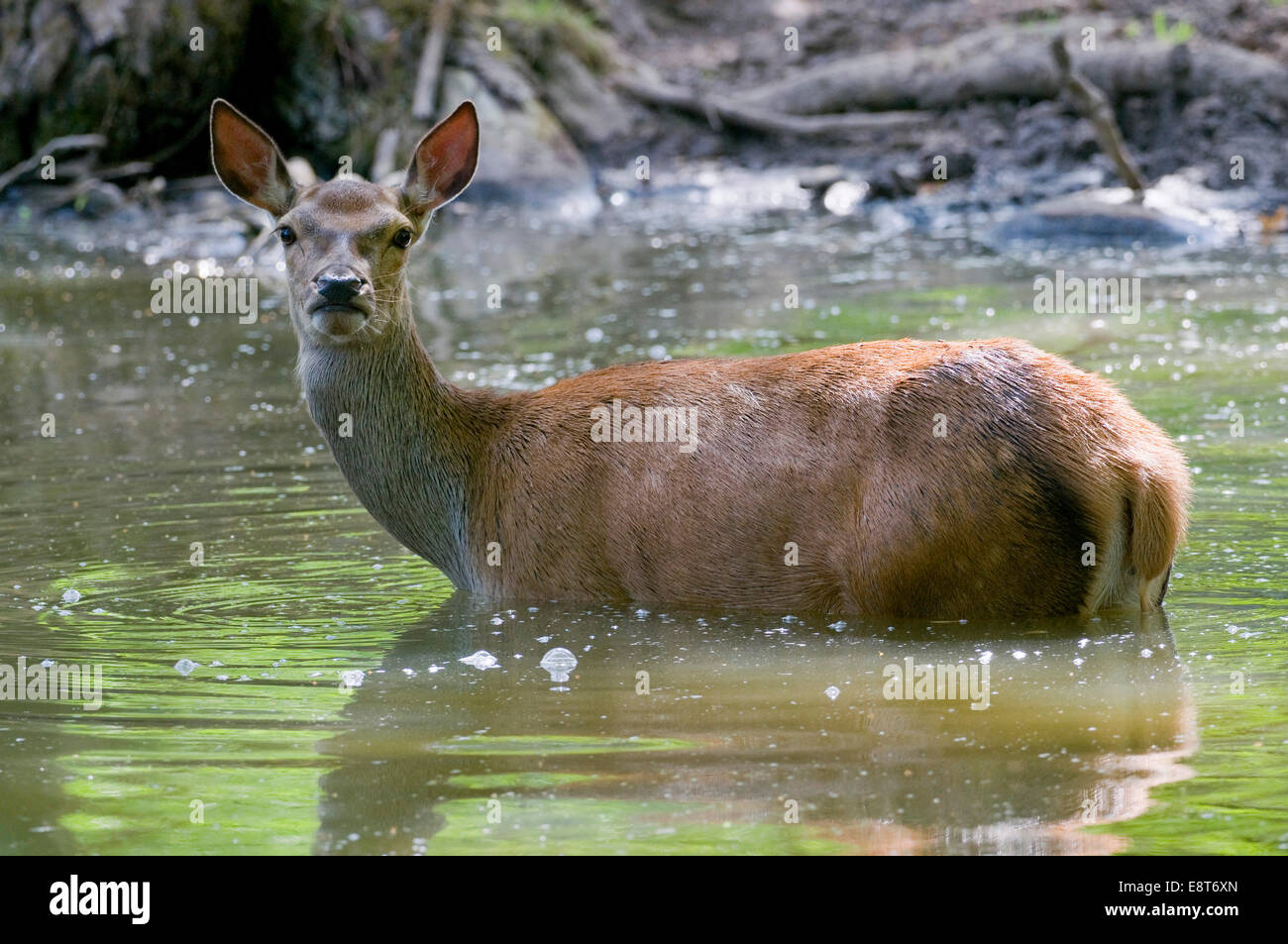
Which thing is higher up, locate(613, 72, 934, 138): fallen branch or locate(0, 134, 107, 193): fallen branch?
locate(613, 72, 934, 138): fallen branch

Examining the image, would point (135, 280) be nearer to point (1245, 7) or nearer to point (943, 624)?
point (943, 624)

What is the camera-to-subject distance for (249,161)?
6.66m

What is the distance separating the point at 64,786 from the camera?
15.1ft

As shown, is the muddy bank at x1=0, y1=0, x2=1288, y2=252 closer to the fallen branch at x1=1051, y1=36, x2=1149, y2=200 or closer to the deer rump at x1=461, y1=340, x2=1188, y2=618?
the fallen branch at x1=1051, y1=36, x2=1149, y2=200

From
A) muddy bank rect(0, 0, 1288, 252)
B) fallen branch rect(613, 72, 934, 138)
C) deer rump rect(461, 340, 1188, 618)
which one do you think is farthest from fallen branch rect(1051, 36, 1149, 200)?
deer rump rect(461, 340, 1188, 618)

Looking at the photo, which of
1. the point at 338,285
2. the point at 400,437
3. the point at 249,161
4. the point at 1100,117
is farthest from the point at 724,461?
the point at 1100,117

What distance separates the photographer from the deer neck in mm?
6438

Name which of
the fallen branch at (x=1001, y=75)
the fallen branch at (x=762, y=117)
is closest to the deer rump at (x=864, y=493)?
the fallen branch at (x=1001, y=75)

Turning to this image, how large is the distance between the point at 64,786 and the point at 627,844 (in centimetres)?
159

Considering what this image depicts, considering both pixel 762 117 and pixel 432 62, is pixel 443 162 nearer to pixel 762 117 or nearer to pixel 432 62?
pixel 432 62

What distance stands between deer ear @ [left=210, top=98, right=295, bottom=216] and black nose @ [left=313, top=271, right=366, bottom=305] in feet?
2.67

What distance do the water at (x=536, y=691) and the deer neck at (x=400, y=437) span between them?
0.25 meters

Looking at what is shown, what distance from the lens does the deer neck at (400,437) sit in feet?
21.1

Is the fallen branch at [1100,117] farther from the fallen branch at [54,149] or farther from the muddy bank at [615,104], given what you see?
the fallen branch at [54,149]
